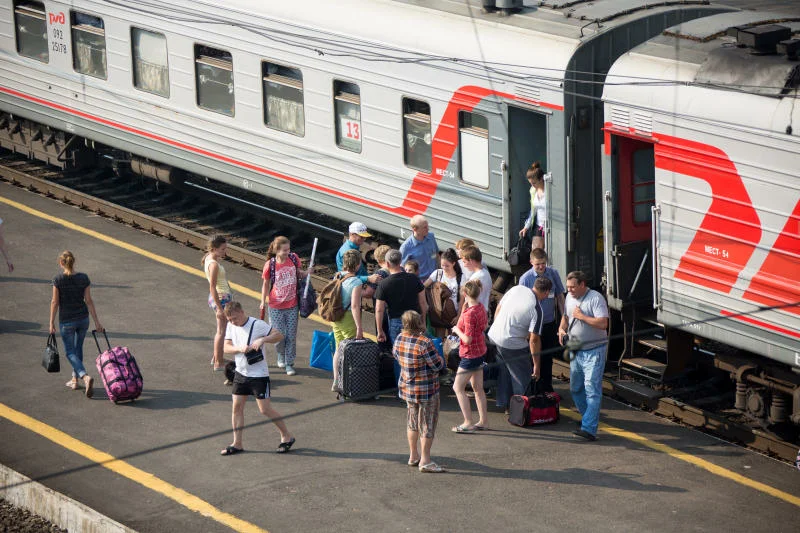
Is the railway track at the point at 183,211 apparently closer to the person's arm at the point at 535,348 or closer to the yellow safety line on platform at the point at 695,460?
the person's arm at the point at 535,348

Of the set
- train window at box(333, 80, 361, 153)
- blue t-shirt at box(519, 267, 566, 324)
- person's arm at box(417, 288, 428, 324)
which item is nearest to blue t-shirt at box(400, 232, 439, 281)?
person's arm at box(417, 288, 428, 324)

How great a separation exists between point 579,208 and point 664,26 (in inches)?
86.5

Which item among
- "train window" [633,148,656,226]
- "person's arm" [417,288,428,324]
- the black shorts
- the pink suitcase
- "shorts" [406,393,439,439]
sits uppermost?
"train window" [633,148,656,226]

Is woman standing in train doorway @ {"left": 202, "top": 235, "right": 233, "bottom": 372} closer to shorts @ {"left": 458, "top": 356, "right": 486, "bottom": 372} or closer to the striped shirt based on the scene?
shorts @ {"left": 458, "top": 356, "right": 486, "bottom": 372}

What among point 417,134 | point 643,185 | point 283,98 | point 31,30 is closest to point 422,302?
point 643,185

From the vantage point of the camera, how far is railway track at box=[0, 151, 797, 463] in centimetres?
1934

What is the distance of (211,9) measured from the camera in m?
18.6

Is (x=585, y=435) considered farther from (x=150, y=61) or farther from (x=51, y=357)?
(x=150, y=61)

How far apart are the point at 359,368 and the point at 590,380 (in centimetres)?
236

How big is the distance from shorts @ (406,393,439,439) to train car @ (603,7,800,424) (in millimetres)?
2860

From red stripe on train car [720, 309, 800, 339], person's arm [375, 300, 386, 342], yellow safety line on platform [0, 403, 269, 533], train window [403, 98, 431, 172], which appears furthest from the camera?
train window [403, 98, 431, 172]

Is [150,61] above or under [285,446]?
above

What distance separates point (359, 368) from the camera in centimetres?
1400

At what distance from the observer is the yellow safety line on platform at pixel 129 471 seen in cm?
1164
